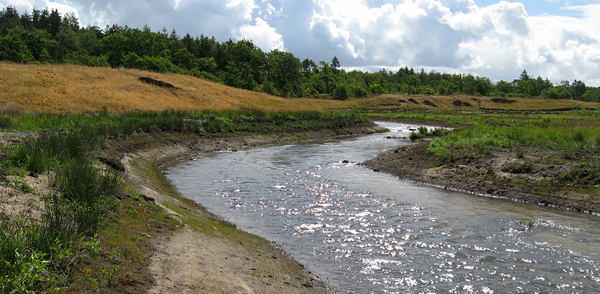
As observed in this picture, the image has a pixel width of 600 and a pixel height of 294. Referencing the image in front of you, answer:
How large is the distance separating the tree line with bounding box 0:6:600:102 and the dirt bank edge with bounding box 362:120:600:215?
237ft

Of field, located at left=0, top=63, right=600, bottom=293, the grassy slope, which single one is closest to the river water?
field, located at left=0, top=63, right=600, bottom=293

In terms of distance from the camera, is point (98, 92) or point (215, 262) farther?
point (98, 92)

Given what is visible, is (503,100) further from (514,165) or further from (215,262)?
(215,262)

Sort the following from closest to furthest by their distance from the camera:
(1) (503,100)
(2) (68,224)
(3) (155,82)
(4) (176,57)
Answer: (2) (68,224), (3) (155,82), (4) (176,57), (1) (503,100)

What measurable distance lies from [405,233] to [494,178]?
29.3 feet

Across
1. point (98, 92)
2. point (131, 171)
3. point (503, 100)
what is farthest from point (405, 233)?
point (503, 100)

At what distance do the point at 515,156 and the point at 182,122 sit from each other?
24823mm

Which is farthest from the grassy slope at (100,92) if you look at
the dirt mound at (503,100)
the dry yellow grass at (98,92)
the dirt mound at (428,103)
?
the dirt mound at (503,100)

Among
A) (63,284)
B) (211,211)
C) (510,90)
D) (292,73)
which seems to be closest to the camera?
(63,284)

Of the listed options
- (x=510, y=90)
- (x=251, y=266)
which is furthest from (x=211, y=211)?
(x=510, y=90)

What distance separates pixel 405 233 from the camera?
510 inches

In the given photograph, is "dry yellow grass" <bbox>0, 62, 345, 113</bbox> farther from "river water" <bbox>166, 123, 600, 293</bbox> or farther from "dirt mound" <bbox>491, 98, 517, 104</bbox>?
"dirt mound" <bbox>491, 98, 517, 104</bbox>

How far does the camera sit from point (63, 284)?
6.00 meters

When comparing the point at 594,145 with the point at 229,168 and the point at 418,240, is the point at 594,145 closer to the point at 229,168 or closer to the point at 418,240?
the point at 418,240
